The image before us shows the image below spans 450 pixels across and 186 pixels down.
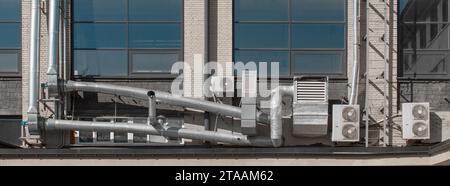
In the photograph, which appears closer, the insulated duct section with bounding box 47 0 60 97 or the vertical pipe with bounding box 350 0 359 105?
the insulated duct section with bounding box 47 0 60 97

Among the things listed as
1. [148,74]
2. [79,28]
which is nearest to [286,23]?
[148,74]

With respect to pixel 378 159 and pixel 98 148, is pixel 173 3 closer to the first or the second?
pixel 98 148

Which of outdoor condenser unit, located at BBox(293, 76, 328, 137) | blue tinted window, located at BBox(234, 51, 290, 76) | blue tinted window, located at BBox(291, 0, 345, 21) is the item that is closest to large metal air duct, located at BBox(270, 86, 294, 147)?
outdoor condenser unit, located at BBox(293, 76, 328, 137)

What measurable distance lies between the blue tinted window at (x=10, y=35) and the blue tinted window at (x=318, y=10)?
22.0ft

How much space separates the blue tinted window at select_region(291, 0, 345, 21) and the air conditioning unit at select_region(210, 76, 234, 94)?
7.61ft

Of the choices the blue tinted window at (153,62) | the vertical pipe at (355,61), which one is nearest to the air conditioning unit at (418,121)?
the vertical pipe at (355,61)

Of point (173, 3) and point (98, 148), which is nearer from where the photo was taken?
point (98, 148)

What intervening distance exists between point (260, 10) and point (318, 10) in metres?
1.42

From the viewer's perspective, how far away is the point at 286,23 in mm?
17359

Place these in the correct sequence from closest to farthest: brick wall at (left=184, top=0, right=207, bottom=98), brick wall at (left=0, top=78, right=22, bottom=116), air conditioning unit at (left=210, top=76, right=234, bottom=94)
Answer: air conditioning unit at (left=210, top=76, right=234, bottom=94)
brick wall at (left=184, top=0, right=207, bottom=98)
brick wall at (left=0, top=78, right=22, bottom=116)

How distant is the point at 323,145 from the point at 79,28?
654 centimetres

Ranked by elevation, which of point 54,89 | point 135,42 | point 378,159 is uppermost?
point 135,42

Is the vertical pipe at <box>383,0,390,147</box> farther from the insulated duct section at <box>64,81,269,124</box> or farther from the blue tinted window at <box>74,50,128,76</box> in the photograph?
the blue tinted window at <box>74,50,128,76</box>

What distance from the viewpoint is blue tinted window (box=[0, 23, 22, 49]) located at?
56.4 ft
